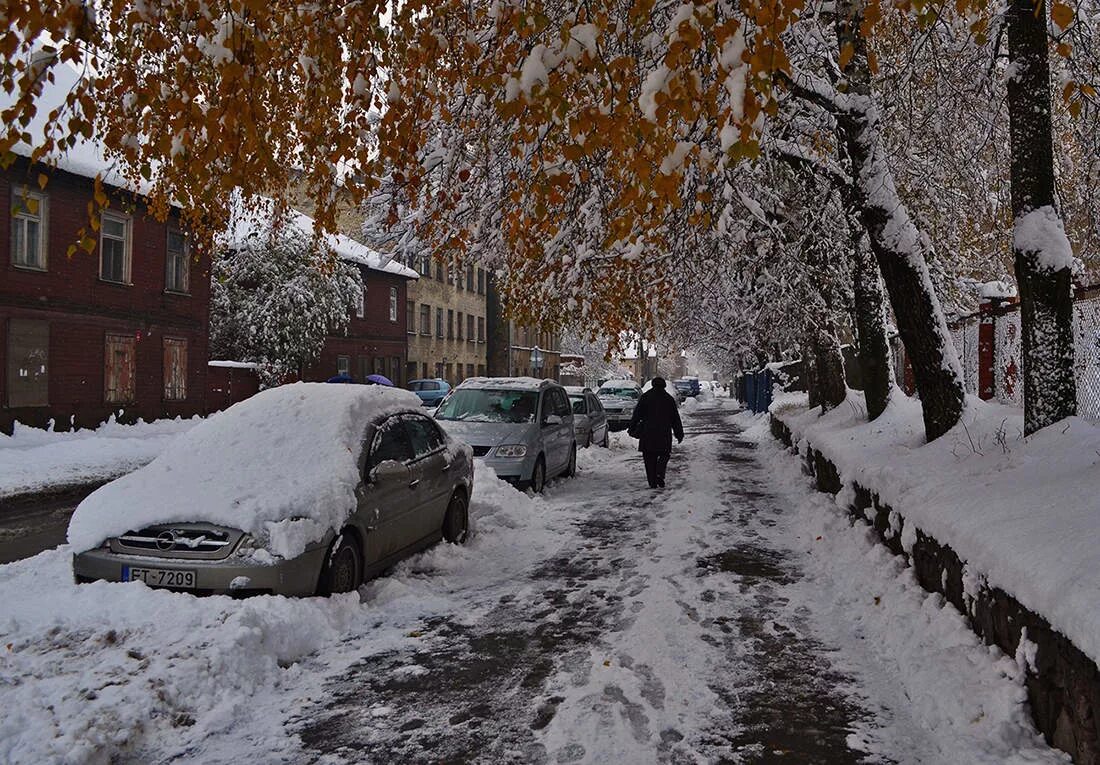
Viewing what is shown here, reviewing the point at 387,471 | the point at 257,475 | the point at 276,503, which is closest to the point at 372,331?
the point at 387,471

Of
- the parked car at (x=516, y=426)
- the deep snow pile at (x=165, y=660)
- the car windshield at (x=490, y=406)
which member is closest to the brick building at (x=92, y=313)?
the car windshield at (x=490, y=406)

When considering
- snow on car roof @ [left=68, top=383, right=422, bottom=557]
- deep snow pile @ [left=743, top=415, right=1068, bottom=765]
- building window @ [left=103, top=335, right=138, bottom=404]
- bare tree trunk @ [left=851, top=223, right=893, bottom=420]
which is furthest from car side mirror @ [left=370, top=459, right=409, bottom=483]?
building window @ [left=103, top=335, right=138, bottom=404]

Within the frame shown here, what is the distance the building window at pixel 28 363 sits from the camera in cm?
2062

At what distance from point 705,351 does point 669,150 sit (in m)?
56.8

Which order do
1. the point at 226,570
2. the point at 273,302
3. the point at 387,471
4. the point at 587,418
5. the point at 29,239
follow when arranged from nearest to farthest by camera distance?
1. the point at 226,570
2. the point at 387,471
3. the point at 587,418
4. the point at 29,239
5. the point at 273,302

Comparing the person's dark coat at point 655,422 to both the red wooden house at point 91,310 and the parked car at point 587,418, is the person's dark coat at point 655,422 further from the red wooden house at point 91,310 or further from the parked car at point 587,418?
the red wooden house at point 91,310

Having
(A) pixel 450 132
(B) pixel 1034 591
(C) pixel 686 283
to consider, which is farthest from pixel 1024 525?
(C) pixel 686 283

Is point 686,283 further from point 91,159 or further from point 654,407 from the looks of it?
point 91,159

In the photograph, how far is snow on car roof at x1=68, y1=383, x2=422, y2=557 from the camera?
580cm

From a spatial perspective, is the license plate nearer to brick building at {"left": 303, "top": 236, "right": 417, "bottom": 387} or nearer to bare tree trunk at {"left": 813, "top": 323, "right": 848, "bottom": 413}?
bare tree trunk at {"left": 813, "top": 323, "right": 848, "bottom": 413}

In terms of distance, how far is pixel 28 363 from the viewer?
21.1 m

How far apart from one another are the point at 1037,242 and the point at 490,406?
339 inches

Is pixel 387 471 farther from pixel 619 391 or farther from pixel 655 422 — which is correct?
pixel 619 391

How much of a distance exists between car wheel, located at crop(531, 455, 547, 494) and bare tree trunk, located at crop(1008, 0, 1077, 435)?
23.1ft
